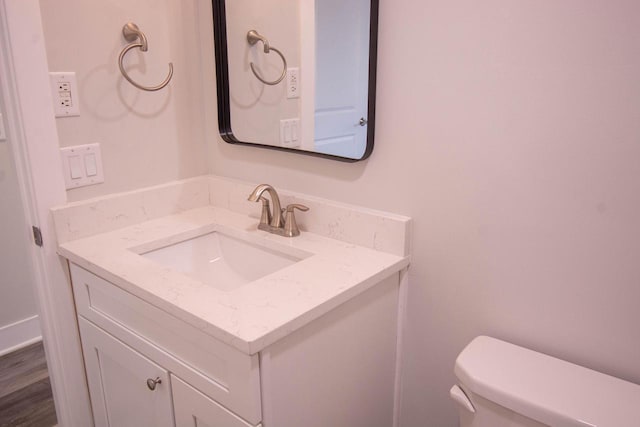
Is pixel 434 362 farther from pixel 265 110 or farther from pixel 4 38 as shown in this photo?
pixel 4 38

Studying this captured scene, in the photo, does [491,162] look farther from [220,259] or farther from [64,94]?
[64,94]

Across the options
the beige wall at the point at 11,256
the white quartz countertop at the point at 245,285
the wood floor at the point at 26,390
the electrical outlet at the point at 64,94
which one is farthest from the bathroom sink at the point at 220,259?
the beige wall at the point at 11,256

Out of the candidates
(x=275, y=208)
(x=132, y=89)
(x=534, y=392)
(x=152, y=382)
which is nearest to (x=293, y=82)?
(x=275, y=208)

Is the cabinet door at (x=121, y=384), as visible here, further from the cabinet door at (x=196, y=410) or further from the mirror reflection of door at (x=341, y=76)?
the mirror reflection of door at (x=341, y=76)

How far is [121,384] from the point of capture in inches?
54.6

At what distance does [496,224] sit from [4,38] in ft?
4.19

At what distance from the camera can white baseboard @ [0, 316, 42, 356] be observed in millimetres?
2318

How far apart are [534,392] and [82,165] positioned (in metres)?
1.29

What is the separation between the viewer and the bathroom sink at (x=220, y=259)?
143 centimetres

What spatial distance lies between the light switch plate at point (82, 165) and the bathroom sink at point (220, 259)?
277 mm

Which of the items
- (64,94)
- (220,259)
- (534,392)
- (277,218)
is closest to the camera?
(534,392)

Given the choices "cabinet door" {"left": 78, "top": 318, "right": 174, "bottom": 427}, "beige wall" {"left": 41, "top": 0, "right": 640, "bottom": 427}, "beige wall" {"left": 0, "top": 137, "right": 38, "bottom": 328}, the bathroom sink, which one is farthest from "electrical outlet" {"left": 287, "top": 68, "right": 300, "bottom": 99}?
"beige wall" {"left": 0, "top": 137, "right": 38, "bottom": 328}

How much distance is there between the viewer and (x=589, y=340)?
40.9 inches

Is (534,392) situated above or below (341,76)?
below
